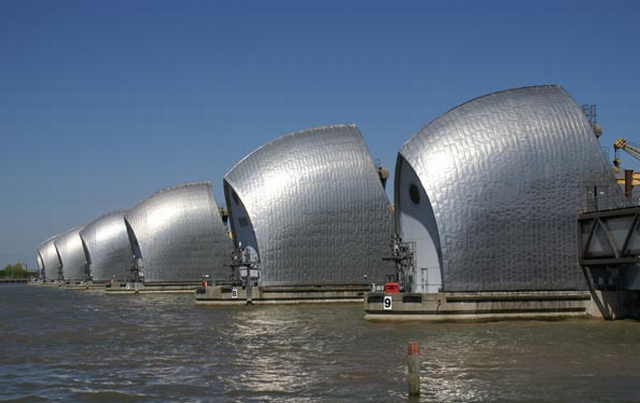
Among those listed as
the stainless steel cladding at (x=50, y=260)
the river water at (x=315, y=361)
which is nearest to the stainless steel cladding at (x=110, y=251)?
the stainless steel cladding at (x=50, y=260)

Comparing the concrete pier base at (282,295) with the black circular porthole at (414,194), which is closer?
the black circular porthole at (414,194)

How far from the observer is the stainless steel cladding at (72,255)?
498 feet

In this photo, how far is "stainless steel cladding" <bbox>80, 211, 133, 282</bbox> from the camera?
12141cm

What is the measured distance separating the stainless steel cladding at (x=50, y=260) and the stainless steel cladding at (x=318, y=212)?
115590 millimetres

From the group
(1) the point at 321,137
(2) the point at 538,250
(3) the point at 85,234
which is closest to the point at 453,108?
(2) the point at 538,250

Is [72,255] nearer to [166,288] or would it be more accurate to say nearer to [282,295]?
[166,288]

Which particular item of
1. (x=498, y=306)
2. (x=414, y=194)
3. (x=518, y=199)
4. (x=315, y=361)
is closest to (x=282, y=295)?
(x=414, y=194)

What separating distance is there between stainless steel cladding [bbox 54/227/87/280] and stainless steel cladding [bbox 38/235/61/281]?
12972 mm

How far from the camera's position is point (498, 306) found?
4409 cm

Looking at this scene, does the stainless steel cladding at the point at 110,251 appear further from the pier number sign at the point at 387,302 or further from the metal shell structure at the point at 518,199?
the metal shell structure at the point at 518,199

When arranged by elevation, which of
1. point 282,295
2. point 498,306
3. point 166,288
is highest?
point 166,288

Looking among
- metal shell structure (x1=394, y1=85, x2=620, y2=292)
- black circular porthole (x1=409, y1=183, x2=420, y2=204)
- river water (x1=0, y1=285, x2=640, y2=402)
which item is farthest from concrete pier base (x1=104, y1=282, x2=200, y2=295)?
metal shell structure (x1=394, y1=85, x2=620, y2=292)

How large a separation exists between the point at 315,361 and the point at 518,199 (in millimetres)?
20209

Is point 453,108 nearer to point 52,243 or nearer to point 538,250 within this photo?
point 538,250
